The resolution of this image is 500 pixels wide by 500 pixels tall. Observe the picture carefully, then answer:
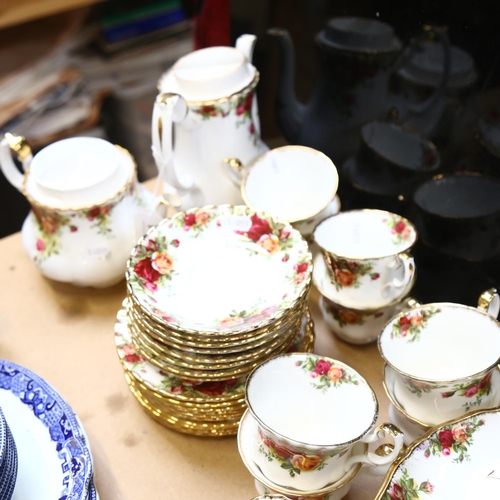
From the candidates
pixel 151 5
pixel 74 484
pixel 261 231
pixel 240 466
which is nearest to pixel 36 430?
pixel 74 484

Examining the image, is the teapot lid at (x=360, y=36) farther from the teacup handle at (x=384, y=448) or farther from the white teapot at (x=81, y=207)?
the teacup handle at (x=384, y=448)

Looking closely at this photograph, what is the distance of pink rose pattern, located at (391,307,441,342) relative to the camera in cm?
58

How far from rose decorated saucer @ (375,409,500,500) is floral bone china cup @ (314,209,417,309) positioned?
160 millimetres

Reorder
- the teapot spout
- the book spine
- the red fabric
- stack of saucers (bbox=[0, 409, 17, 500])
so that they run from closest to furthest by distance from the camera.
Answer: stack of saucers (bbox=[0, 409, 17, 500]), the teapot spout, the red fabric, the book spine

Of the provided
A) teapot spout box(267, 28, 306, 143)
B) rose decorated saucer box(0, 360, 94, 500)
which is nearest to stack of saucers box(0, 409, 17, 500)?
rose decorated saucer box(0, 360, 94, 500)

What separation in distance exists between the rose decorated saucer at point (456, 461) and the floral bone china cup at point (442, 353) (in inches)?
1.2

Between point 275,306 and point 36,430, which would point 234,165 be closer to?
point 275,306

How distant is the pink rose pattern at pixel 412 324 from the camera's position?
58 centimetres

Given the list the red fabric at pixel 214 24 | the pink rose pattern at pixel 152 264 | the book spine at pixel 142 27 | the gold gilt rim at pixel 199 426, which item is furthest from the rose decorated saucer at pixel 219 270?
the book spine at pixel 142 27

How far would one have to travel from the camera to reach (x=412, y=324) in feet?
1.91

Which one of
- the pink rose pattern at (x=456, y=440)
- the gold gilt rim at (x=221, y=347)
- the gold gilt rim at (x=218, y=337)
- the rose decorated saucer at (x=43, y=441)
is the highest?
the gold gilt rim at (x=218, y=337)

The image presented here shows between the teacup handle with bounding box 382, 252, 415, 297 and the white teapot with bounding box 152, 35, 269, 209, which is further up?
the white teapot with bounding box 152, 35, 269, 209

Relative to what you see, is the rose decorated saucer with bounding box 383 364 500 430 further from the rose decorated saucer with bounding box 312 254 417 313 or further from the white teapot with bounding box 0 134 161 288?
the white teapot with bounding box 0 134 161 288

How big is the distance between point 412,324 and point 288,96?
387 mm
